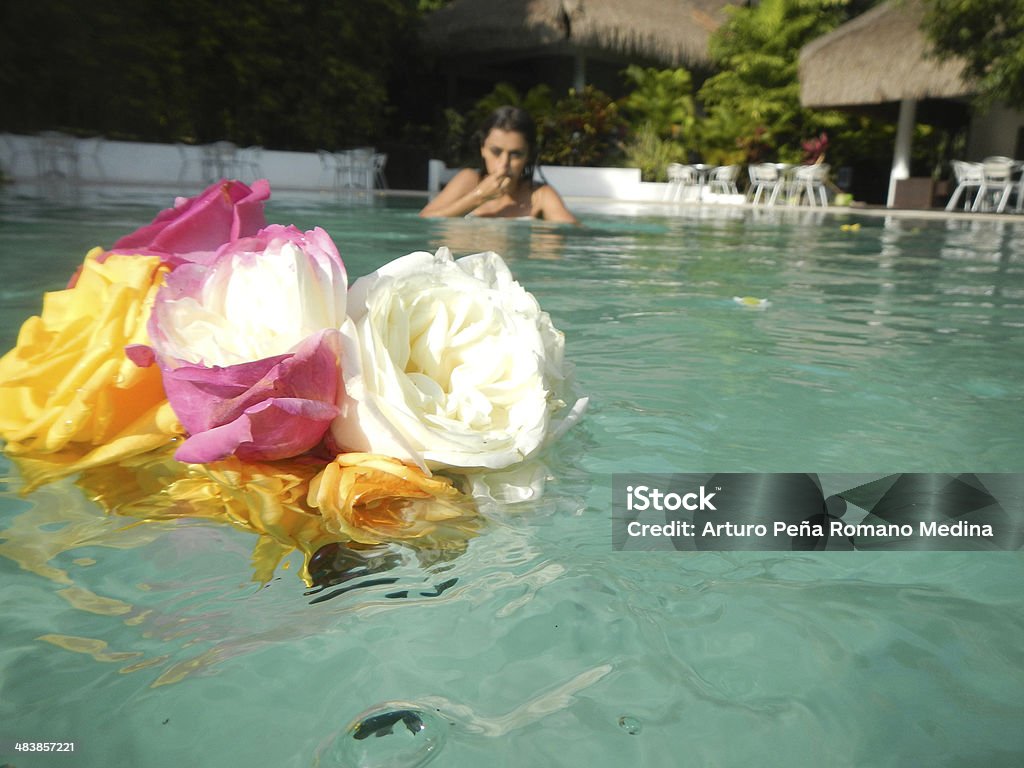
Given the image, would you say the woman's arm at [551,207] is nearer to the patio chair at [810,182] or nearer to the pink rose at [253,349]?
the pink rose at [253,349]

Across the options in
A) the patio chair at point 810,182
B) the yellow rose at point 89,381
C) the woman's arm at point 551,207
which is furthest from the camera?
the patio chair at point 810,182

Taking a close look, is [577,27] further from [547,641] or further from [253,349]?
[547,641]

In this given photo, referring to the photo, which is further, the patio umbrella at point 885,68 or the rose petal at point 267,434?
the patio umbrella at point 885,68

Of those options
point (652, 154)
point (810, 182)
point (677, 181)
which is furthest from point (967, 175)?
point (652, 154)

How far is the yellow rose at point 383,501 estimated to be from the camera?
94 cm

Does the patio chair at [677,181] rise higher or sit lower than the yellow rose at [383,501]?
higher

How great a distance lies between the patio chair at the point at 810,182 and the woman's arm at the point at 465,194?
9.43 m

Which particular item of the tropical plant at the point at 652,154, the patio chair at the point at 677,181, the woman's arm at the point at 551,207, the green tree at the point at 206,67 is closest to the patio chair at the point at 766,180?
the patio chair at the point at 677,181

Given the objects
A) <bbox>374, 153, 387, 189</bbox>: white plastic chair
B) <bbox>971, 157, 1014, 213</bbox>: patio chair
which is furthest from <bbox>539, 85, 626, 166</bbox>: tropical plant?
<bbox>971, 157, 1014, 213</bbox>: patio chair

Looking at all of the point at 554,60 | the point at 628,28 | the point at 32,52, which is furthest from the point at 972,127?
the point at 32,52

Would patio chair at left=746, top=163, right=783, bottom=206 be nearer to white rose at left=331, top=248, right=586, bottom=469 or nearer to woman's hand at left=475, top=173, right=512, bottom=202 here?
woman's hand at left=475, top=173, right=512, bottom=202

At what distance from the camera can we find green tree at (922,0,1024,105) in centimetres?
1271

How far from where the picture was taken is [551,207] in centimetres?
890

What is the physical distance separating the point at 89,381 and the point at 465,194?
8.46 meters
